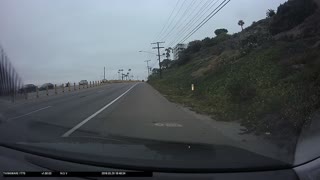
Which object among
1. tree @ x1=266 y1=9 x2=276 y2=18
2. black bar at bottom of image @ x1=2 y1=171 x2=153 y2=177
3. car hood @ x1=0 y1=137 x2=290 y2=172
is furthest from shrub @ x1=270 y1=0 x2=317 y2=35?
black bar at bottom of image @ x1=2 y1=171 x2=153 y2=177

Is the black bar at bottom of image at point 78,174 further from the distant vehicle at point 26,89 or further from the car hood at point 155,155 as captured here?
the distant vehicle at point 26,89

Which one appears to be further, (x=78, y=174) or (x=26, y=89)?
(x=26, y=89)

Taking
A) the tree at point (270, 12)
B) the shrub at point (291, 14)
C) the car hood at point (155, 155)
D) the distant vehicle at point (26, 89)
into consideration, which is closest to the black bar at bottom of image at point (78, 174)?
the car hood at point (155, 155)

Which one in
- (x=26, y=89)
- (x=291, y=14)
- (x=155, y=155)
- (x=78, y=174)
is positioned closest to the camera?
(x=78, y=174)

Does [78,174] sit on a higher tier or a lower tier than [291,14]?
lower

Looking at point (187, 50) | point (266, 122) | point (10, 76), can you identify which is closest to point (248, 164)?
point (266, 122)

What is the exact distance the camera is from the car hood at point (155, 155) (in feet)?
13.0

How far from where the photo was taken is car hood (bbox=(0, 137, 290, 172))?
395cm

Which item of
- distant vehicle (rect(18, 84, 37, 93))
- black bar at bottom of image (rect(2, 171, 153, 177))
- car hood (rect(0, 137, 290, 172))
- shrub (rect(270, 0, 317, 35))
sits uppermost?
shrub (rect(270, 0, 317, 35))

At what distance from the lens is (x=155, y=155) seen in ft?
14.2

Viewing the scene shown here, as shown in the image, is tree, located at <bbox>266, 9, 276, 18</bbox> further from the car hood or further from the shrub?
the car hood

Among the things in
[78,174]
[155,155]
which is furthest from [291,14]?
[78,174]

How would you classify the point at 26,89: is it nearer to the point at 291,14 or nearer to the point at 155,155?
the point at 291,14

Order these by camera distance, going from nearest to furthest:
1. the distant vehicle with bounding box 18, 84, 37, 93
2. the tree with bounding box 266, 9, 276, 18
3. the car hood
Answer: the car hood < the distant vehicle with bounding box 18, 84, 37, 93 < the tree with bounding box 266, 9, 276, 18
